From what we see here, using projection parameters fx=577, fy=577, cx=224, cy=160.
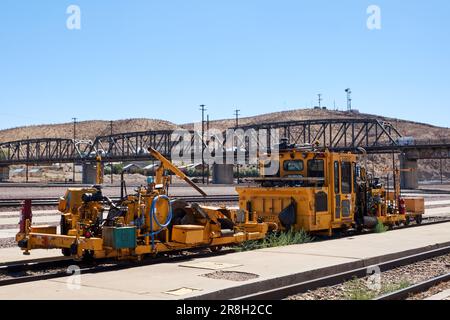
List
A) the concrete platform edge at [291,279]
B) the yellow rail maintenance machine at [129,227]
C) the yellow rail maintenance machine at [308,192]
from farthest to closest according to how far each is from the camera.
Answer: the yellow rail maintenance machine at [308,192]
the yellow rail maintenance machine at [129,227]
the concrete platform edge at [291,279]

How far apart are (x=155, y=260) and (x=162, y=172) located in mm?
2041

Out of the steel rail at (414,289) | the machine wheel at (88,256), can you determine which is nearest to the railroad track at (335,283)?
the steel rail at (414,289)

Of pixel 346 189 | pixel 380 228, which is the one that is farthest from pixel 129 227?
pixel 380 228

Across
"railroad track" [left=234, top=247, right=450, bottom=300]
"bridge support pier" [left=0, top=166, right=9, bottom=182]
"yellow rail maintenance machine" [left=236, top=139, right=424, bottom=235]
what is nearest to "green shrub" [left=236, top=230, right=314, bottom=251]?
"yellow rail maintenance machine" [left=236, top=139, right=424, bottom=235]

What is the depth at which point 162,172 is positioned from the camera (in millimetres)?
12625

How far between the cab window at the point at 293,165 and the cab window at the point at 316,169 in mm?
265

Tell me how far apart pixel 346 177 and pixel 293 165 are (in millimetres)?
1584

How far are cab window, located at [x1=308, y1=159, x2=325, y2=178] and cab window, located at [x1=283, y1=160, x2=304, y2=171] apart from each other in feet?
0.87

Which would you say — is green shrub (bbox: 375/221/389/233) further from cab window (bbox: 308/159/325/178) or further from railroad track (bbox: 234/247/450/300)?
railroad track (bbox: 234/247/450/300)

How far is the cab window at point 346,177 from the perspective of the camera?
16.2 m

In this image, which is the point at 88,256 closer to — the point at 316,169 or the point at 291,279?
the point at 291,279

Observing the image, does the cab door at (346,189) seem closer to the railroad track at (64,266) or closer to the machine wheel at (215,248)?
the machine wheel at (215,248)
